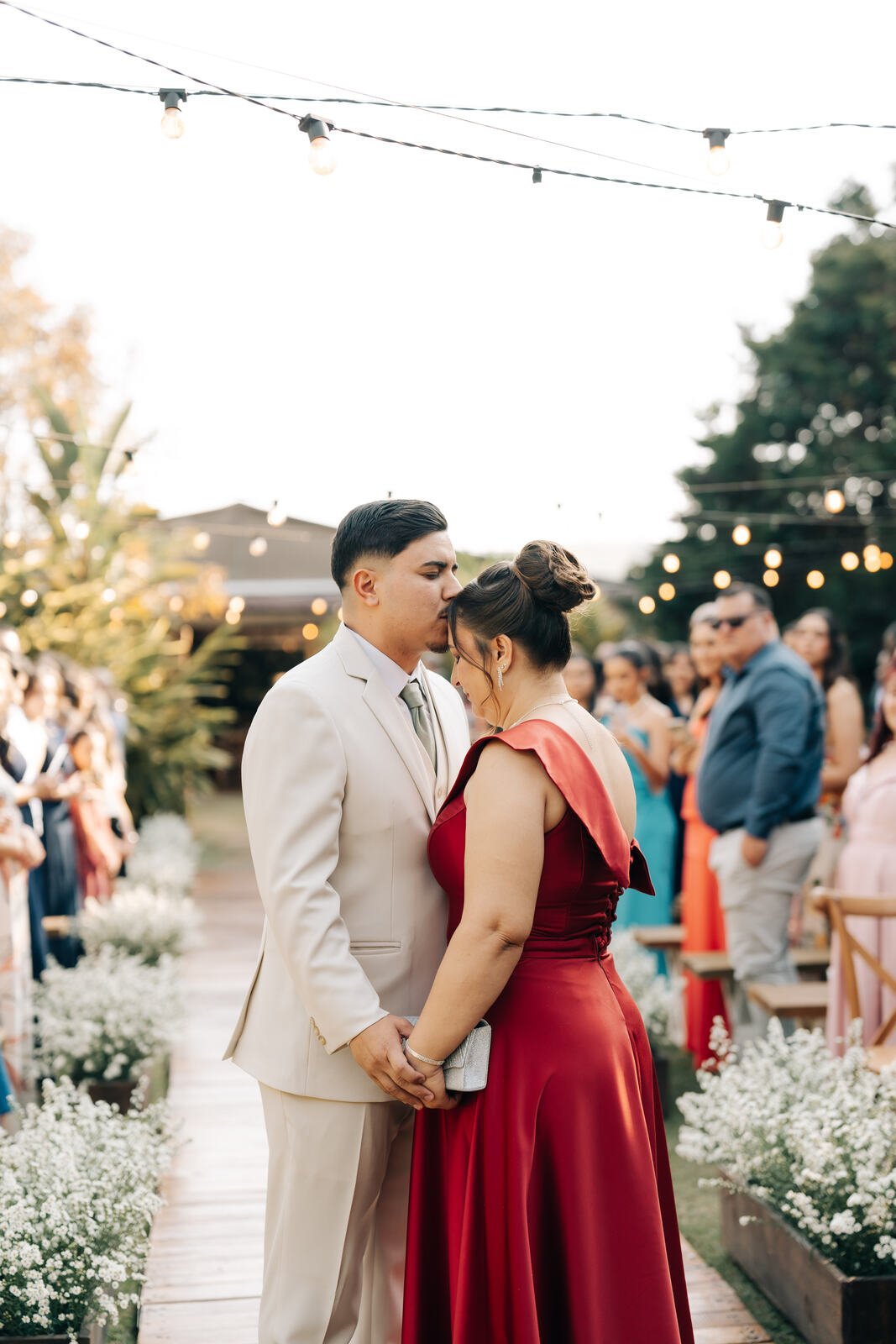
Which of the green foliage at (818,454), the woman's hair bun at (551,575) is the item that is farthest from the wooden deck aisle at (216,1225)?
the green foliage at (818,454)

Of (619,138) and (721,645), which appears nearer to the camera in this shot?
(619,138)

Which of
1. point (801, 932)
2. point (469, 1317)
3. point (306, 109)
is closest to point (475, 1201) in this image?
point (469, 1317)

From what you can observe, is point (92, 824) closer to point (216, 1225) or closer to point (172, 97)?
point (216, 1225)

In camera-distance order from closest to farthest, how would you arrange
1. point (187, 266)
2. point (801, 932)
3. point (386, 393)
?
1. point (801, 932)
2. point (386, 393)
3. point (187, 266)

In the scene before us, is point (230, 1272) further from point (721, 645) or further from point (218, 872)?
point (218, 872)

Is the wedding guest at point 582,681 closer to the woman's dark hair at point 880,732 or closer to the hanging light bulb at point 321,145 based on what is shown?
the woman's dark hair at point 880,732

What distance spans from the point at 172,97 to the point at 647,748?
4.04 metres

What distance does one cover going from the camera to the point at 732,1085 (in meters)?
3.27

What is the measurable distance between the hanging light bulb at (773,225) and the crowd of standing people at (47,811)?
3.13 m

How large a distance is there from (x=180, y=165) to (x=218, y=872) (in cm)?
986

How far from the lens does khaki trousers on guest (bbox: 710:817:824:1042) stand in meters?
4.68

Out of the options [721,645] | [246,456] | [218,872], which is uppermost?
[246,456]

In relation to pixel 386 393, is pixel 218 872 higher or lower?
lower

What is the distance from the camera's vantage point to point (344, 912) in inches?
85.0
